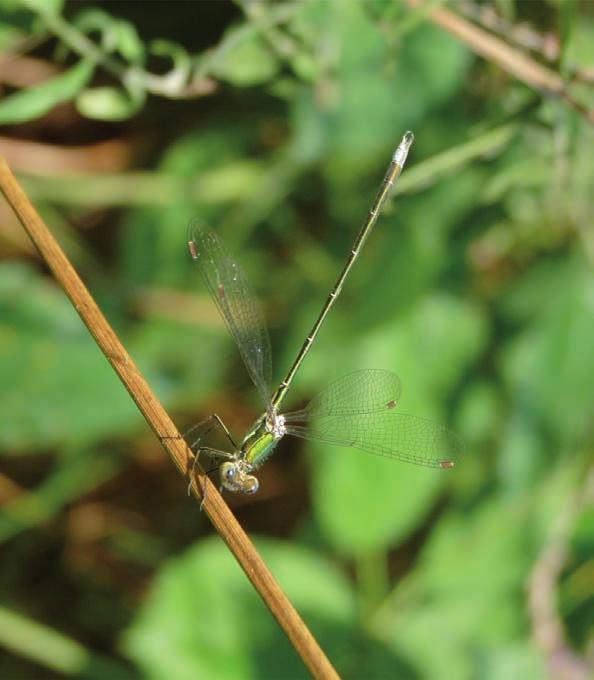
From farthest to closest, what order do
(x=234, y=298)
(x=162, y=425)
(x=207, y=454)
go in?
(x=234, y=298) → (x=207, y=454) → (x=162, y=425)

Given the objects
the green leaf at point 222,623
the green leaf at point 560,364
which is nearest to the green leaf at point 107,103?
the green leaf at point 222,623

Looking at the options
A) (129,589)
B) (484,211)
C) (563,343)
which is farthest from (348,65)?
(129,589)

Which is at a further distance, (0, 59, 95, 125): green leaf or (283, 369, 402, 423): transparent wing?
(283, 369, 402, 423): transparent wing

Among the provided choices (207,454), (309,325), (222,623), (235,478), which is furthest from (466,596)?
(207,454)

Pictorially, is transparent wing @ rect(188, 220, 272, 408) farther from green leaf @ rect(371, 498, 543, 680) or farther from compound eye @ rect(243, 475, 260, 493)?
green leaf @ rect(371, 498, 543, 680)

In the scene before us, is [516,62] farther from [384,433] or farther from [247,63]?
[384,433]

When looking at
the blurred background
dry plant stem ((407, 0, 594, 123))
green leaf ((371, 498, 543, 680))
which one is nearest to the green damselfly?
dry plant stem ((407, 0, 594, 123))
